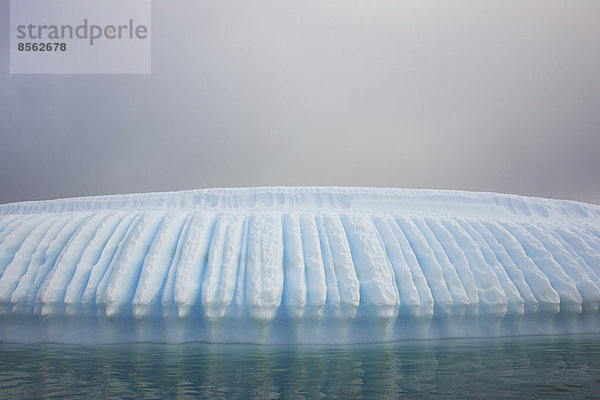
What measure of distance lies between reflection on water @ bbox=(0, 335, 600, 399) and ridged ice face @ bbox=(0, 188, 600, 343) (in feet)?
0.82

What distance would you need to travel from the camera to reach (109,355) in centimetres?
390

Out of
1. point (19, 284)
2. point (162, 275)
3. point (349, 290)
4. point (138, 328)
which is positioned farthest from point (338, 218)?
point (19, 284)

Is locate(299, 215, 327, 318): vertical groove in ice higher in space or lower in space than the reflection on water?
higher

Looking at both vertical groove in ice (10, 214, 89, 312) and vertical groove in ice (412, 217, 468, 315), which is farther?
vertical groove in ice (10, 214, 89, 312)

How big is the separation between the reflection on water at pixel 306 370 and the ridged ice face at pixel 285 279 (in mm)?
249

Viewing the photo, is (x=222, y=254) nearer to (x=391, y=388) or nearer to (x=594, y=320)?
(x=391, y=388)

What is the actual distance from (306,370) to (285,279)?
143 centimetres

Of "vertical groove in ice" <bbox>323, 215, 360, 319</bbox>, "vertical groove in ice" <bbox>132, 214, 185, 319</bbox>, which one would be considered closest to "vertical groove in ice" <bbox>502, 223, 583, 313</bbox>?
"vertical groove in ice" <bbox>323, 215, 360, 319</bbox>

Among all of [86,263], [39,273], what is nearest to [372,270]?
[86,263]

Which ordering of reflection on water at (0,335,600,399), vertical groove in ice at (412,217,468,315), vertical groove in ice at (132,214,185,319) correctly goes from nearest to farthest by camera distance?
reflection on water at (0,335,600,399) → vertical groove in ice at (132,214,185,319) → vertical groove in ice at (412,217,468,315)

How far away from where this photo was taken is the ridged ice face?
444 centimetres

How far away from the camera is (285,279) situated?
15.0 ft

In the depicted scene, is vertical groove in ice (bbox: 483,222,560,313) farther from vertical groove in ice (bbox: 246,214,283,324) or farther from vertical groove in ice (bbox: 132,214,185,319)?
vertical groove in ice (bbox: 132,214,185,319)

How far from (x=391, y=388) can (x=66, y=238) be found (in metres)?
4.20
